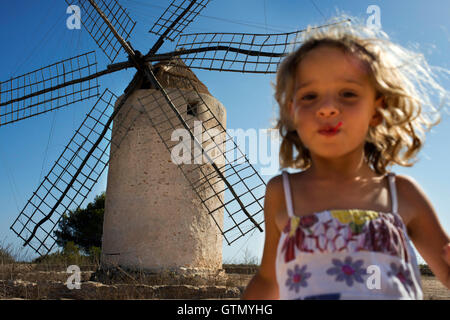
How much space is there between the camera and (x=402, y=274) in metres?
0.88

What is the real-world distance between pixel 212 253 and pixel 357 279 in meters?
6.37

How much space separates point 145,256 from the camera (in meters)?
6.71

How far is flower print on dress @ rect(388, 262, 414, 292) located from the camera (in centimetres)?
87

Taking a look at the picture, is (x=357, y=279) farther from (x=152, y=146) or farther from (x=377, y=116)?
(x=152, y=146)

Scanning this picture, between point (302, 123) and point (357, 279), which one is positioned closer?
point (357, 279)

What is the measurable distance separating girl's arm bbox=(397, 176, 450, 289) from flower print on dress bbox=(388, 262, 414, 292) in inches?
4.9

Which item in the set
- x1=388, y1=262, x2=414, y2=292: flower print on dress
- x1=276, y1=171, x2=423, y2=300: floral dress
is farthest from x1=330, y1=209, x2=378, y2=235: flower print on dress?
x1=388, y1=262, x2=414, y2=292: flower print on dress

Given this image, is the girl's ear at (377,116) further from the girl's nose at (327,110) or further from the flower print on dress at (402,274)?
the flower print on dress at (402,274)

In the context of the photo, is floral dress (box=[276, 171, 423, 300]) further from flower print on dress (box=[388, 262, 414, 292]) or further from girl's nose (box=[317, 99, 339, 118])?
girl's nose (box=[317, 99, 339, 118])

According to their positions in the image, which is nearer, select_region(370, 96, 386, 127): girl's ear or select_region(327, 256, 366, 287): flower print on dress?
select_region(327, 256, 366, 287): flower print on dress

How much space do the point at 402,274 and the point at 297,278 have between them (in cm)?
22

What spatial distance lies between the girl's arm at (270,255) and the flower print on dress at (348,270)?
0.22m

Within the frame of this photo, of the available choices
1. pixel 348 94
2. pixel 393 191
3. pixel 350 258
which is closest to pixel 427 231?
pixel 393 191
